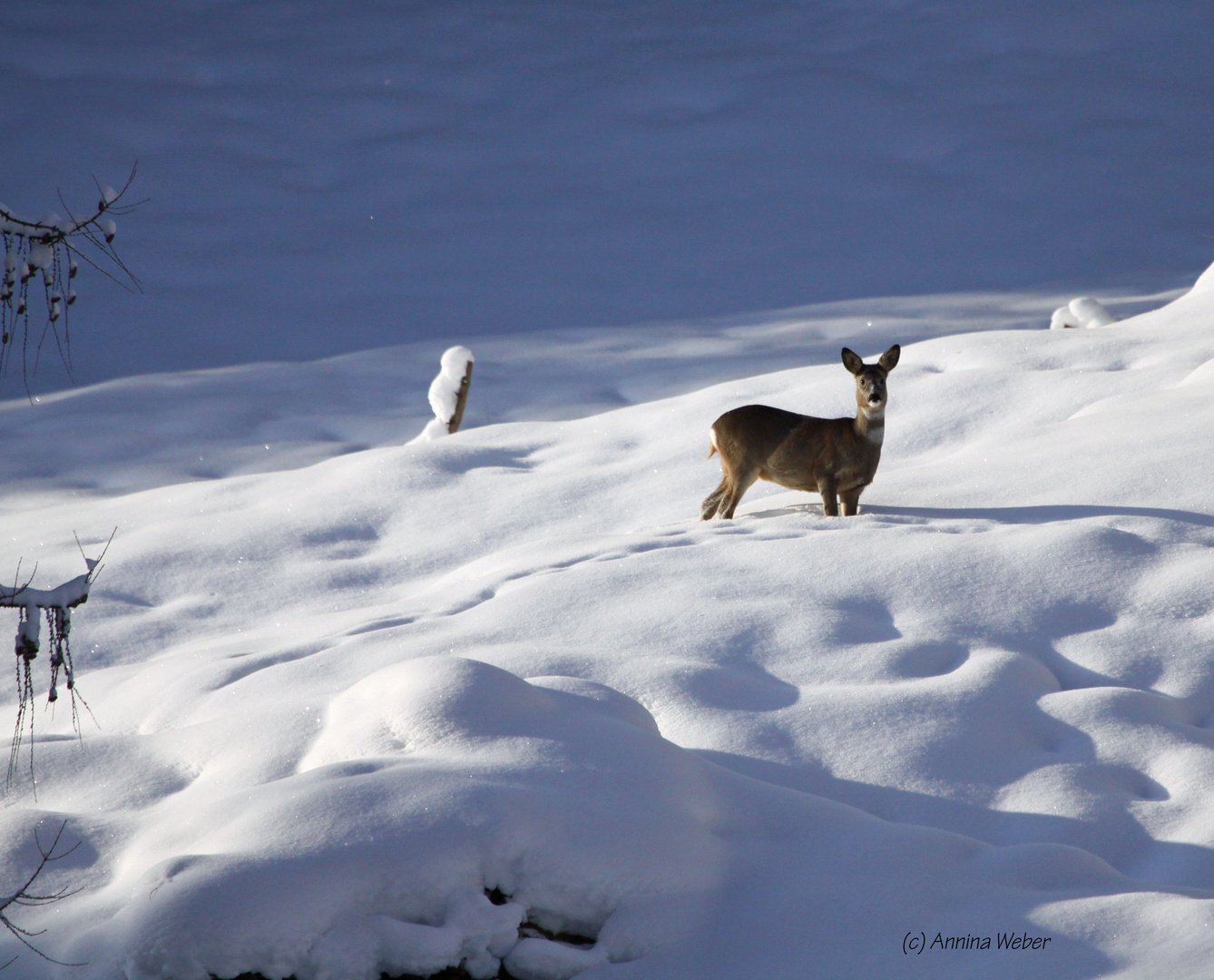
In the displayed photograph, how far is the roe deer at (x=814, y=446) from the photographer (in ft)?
19.3

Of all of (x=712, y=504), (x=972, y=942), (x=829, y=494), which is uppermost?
(x=829, y=494)

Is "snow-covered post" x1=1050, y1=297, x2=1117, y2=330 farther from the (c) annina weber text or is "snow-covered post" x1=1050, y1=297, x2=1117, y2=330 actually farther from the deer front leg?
the (c) annina weber text

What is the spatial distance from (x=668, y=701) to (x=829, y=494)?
2.14 m

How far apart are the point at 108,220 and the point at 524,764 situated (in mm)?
1734

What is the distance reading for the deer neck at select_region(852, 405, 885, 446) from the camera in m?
5.87

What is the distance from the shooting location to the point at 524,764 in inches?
123

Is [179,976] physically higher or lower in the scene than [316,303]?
lower

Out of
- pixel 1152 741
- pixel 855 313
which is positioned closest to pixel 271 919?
pixel 1152 741

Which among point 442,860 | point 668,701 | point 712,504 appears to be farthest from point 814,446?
point 442,860

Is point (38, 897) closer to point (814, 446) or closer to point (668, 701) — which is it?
point (668, 701)

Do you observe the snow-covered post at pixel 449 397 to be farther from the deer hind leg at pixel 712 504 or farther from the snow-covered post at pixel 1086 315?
the snow-covered post at pixel 1086 315

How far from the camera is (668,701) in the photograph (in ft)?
13.7

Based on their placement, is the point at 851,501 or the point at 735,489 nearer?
the point at 851,501

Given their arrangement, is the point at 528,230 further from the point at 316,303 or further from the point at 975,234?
the point at 975,234
